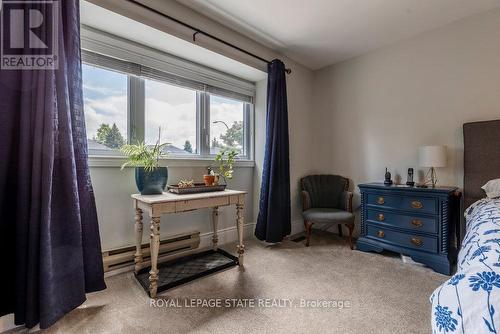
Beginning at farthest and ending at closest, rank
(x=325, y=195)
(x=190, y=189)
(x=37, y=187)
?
(x=325, y=195) < (x=190, y=189) < (x=37, y=187)

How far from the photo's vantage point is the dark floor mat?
187cm

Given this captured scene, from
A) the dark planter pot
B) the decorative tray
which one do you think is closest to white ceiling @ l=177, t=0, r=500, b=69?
the dark planter pot

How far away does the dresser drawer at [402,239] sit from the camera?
220 cm

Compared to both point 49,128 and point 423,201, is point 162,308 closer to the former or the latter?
point 49,128

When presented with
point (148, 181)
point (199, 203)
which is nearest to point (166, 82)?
point (148, 181)

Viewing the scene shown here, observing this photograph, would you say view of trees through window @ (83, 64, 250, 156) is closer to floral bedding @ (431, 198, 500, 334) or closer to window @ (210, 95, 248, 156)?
window @ (210, 95, 248, 156)

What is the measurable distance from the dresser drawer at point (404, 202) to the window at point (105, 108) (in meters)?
2.64

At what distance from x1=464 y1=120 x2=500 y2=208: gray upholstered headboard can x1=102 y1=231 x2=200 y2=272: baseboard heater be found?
2.72 meters

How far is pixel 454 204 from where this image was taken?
7.36 feet

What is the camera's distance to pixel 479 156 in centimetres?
218

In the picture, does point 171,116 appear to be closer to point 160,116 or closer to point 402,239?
point 160,116

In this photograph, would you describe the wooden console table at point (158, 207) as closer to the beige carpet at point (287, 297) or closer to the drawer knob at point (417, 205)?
the beige carpet at point (287, 297)

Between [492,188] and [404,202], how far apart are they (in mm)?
643

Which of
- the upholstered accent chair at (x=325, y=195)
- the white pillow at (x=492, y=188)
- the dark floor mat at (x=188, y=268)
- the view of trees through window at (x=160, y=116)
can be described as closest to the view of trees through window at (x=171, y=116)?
the view of trees through window at (x=160, y=116)
